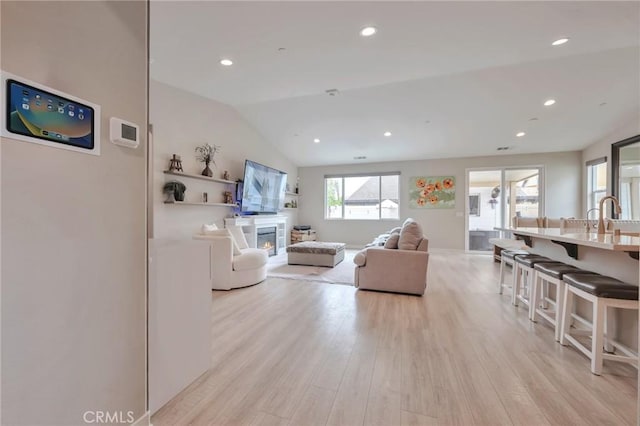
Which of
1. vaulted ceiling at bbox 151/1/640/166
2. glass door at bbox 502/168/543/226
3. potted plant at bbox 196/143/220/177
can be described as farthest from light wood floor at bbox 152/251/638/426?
glass door at bbox 502/168/543/226

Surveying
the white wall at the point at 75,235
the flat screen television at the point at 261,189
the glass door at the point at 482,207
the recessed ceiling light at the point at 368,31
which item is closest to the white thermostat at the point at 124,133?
the white wall at the point at 75,235

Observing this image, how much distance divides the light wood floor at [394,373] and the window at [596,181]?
5412 millimetres

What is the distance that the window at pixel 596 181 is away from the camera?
600 centimetres

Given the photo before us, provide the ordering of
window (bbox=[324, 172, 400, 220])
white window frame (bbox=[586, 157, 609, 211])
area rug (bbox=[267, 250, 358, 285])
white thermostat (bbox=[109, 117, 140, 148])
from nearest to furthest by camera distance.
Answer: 1. white thermostat (bbox=[109, 117, 140, 148])
2. area rug (bbox=[267, 250, 358, 285])
3. white window frame (bbox=[586, 157, 609, 211])
4. window (bbox=[324, 172, 400, 220])

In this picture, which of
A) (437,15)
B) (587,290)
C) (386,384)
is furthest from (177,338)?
(437,15)

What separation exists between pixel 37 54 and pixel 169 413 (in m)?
1.75

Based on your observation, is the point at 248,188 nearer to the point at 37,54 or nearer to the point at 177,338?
the point at 177,338

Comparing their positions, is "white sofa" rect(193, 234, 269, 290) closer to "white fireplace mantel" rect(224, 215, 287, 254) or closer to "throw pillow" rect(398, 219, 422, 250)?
"white fireplace mantel" rect(224, 215, 287, 254)

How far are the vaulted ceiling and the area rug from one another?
9.95 feet

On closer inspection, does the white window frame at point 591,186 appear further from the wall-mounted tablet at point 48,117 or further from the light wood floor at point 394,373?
the wall-mounted tablet at point 48,117

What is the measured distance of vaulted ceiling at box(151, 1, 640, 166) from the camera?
101 inches

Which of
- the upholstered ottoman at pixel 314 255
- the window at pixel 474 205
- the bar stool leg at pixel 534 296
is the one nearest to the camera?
the bar stool leg at pixel 534 296

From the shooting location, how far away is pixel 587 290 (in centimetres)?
190

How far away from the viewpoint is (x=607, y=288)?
1795 millimetres
